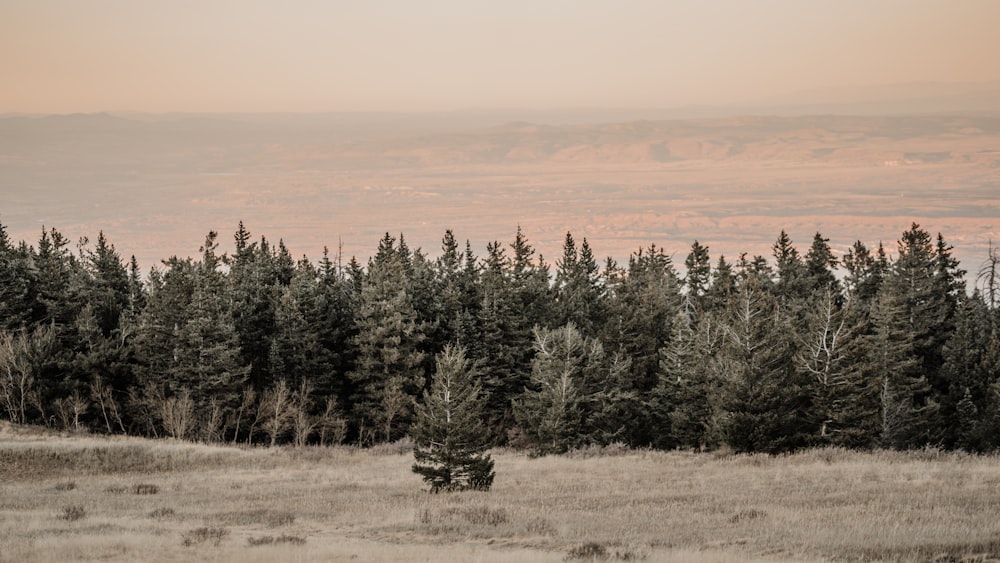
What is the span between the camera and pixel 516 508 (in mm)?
26453

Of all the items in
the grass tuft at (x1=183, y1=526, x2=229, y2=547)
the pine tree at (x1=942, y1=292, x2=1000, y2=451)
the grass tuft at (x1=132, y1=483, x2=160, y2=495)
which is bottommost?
the pine tree at (x1=942, y1=292, x2=1000, y2=451)

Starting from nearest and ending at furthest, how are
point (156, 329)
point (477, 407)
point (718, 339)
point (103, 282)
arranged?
point (477, 407) → point (718, 339) → point (156, 329) → point (103, 282)

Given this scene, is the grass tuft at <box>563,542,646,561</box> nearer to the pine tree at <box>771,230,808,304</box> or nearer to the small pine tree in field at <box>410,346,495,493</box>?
the small pine tree in field at <box>410,346,495,493</box>

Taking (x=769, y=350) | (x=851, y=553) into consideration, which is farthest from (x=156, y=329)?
(x=851, y=553)

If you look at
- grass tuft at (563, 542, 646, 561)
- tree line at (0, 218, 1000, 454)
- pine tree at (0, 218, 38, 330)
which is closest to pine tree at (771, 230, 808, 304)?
tree line at (0, 218, 1000, 454)

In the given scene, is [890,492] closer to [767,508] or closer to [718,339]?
Result: [767,508]

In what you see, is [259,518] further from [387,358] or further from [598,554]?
[387,358]

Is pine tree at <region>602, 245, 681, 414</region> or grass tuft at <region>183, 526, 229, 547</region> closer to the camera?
grass tuft at <region>183, 526, 229, 547</region>

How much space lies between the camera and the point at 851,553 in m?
17.8

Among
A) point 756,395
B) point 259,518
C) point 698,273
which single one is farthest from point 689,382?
point 698,273

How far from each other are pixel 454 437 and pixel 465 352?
3206 centimetres

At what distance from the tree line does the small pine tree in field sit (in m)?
16.0

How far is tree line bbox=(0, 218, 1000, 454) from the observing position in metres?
51.0

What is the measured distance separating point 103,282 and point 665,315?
144ft
